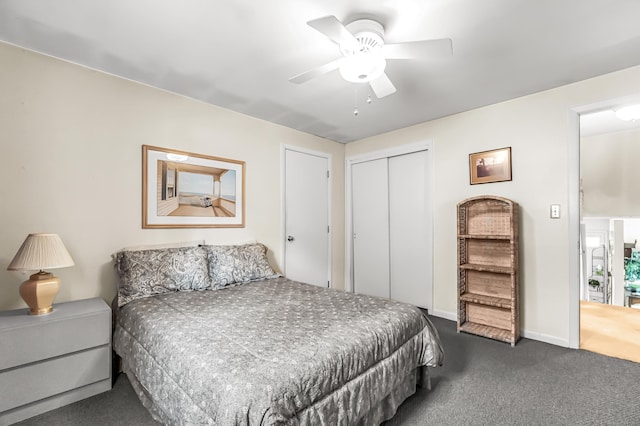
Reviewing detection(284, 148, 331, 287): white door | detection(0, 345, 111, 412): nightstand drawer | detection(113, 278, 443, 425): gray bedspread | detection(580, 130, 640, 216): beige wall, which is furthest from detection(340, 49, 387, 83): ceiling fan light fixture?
detection(580, 130, 640, 216): beige wall

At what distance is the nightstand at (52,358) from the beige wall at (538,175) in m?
3.28

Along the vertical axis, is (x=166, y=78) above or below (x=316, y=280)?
above

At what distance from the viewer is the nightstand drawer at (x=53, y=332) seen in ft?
5.44

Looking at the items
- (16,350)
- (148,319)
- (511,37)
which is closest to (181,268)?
(148,319)

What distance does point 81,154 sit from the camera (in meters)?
2.31

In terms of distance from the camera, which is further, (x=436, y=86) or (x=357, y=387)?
(x=436, y=86)

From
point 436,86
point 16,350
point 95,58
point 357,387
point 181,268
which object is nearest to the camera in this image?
point 357,387

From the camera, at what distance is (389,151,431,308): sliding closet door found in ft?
12.1

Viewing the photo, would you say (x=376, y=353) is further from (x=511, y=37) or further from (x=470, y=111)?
(x=470, y=111)

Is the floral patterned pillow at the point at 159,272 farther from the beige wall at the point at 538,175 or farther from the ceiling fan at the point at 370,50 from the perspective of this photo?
the beige wall at the point at 538,175

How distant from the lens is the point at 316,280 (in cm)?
403

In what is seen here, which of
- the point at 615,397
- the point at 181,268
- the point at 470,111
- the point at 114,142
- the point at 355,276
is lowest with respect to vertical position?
the point at 615,397

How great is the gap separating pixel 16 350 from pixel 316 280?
2884 mm

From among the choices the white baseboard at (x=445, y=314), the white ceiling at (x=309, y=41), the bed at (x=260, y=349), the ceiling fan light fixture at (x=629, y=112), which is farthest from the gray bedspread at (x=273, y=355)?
the ceiling fan light fixture at (x=629, y=112)
